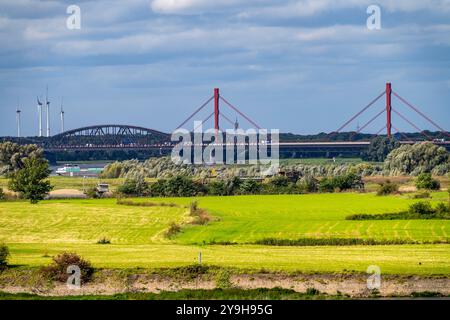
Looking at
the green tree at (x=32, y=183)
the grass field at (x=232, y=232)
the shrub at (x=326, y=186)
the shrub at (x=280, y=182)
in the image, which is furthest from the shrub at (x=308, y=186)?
the green tree at (x=32, y=183)

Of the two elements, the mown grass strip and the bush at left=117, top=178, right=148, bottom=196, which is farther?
the bush at left=117, top=178, right=148, bottom=196

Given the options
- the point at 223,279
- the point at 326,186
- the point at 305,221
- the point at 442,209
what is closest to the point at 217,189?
the point at 326,186

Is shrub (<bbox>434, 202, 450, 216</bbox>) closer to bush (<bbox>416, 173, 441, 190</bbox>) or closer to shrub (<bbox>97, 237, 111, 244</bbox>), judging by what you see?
shrub (<bbox>97, 237, 111, 244</bbox>)

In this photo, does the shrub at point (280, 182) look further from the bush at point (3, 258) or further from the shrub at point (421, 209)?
the bush at point (3, 258)

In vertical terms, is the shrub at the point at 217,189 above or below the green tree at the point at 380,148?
below

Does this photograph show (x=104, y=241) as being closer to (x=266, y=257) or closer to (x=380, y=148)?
(x=266, y=257)

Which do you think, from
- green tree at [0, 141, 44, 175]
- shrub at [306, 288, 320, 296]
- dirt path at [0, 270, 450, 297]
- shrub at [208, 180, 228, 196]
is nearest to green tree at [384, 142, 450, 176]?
shrub at [208, 180, 228, 196]
